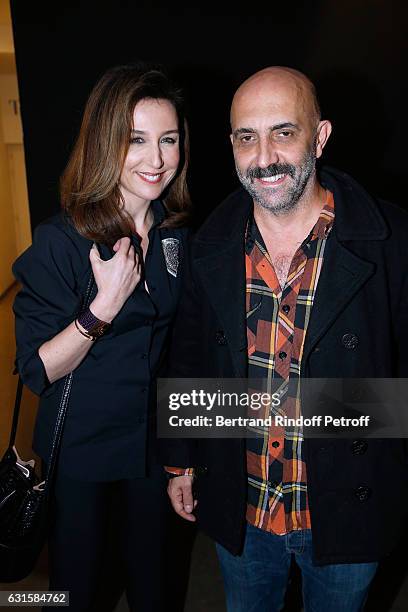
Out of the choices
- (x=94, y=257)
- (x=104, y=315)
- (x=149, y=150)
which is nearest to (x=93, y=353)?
(x=104, y=315)

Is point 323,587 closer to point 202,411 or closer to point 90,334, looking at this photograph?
point 202,411

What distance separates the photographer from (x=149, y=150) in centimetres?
192

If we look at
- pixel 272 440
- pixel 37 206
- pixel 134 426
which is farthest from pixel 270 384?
pixel 37 206

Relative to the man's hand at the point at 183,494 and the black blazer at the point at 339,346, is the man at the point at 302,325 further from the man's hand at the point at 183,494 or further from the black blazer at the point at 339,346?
the man's hand at the point at 183,494

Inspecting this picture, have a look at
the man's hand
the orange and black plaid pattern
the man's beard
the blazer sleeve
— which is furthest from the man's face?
the man's hand

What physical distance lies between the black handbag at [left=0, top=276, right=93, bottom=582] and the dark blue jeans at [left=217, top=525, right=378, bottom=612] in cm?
59

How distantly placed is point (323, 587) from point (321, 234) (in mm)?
1070

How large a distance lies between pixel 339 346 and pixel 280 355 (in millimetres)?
167

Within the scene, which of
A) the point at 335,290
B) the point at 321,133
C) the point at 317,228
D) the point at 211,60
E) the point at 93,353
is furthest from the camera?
the point at 211,60

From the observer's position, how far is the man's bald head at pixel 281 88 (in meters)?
1.70

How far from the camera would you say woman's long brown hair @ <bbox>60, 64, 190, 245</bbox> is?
188 centimetres

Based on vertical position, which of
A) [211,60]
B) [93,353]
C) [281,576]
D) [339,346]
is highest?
[211,60]

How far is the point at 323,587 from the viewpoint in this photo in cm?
179

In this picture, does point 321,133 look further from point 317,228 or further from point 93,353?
point 93,353
